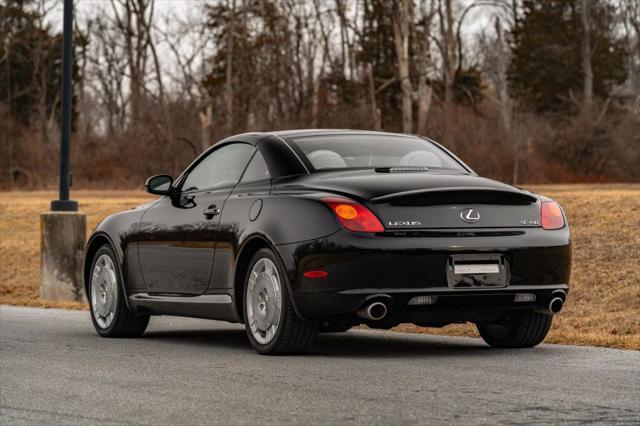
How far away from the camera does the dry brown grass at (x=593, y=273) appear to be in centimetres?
1166

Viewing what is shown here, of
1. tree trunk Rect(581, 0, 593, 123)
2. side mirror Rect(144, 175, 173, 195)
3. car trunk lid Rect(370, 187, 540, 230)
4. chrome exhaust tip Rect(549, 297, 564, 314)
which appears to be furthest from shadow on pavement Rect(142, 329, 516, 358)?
tree trunk Rect(581, 0, 593, 123)

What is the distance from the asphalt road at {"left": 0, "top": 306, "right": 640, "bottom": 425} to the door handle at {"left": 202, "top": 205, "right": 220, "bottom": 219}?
0.98m

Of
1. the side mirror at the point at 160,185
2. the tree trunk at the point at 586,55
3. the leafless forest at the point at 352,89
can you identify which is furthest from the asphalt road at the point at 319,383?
the tree trunk at the point at 586,55

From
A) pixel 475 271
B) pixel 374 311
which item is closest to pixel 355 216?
pixel 374 311

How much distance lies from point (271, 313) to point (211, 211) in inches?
47.4

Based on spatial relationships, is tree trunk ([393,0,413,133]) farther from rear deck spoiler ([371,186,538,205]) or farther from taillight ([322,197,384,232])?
taillight ([322,197,384,232])

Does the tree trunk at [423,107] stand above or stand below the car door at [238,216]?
above

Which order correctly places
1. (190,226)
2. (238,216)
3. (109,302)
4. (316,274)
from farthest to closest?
(109,302), (190,226), (238,216), (316,274)

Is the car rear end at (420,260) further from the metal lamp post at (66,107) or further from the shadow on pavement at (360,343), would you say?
the metal lamp post at (66,107)

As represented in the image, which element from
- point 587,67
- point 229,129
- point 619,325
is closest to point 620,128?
point 587,67

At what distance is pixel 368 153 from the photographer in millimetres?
9602

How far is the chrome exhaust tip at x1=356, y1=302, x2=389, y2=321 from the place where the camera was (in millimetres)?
8469

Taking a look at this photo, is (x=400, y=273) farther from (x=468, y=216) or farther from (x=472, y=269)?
(x=468, y=216)

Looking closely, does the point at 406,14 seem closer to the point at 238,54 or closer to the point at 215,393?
the point at 238,54
